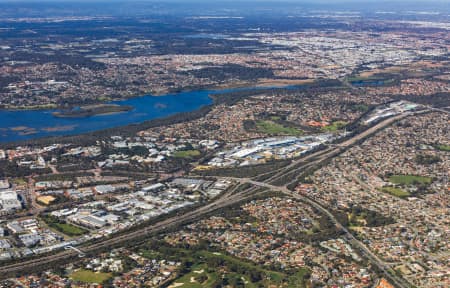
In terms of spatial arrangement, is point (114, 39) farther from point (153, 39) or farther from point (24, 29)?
point (24, 29)

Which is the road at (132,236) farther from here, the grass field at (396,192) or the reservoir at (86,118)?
the reservoir at (86,118)

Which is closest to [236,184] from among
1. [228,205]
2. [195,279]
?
[228,205]

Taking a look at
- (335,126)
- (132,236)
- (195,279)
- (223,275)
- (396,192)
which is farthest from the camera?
(335,126)

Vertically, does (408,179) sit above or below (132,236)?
below

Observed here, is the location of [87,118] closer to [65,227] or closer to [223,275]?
[65,227]

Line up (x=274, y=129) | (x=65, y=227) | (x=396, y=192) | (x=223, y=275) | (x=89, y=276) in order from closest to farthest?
(x=89, y=276) → (x=223, y=275) → (x=65, y=227) → (x=396, y=192) → (x=274, y=129)

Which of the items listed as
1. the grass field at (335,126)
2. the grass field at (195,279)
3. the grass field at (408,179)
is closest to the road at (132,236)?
the grass field at (195,279)

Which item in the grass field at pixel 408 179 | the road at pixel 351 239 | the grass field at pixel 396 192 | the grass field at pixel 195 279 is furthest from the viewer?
the grass field at pixel 408 179
